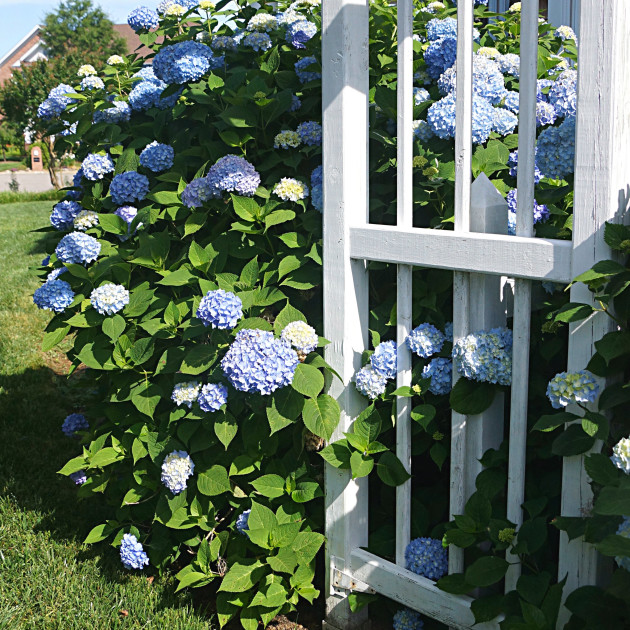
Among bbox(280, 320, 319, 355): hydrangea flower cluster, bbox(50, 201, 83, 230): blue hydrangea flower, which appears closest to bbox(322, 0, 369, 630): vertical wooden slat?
bbox(280, 320, 319, 355): hydrangea flower cluster

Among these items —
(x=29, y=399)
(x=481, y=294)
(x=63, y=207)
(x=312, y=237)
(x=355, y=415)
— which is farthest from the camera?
(x=29, y=399)

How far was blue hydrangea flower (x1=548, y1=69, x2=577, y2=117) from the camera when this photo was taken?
2227 millimetres

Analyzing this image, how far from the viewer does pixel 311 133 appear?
264 cm

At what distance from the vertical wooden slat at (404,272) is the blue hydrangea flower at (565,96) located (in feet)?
1.50

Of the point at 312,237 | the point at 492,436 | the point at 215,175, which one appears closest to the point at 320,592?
the point at 492,436

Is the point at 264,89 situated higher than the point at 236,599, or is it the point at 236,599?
the point at 264,89

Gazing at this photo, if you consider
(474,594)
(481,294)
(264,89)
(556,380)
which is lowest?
(474,594)

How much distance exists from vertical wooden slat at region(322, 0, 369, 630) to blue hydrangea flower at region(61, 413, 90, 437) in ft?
5.07

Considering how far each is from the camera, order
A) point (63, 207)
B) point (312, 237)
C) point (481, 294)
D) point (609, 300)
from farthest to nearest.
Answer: point (63, 207) < point (312, 237) < point (481, 294) < point (609, 300)

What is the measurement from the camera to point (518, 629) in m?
1.78

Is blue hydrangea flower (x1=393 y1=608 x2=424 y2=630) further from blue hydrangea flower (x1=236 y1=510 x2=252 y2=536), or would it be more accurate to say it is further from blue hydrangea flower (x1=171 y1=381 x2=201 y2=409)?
blue hydrangea flower (x1=171 y1=381 x2=201 y2=409)

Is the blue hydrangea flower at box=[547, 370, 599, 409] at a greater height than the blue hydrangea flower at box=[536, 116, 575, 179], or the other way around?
the blue hydrangea flower at box=[536, 116, 575, 179]

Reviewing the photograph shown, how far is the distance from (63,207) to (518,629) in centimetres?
237

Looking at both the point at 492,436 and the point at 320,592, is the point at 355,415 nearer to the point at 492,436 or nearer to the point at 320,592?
the point at 492,436
